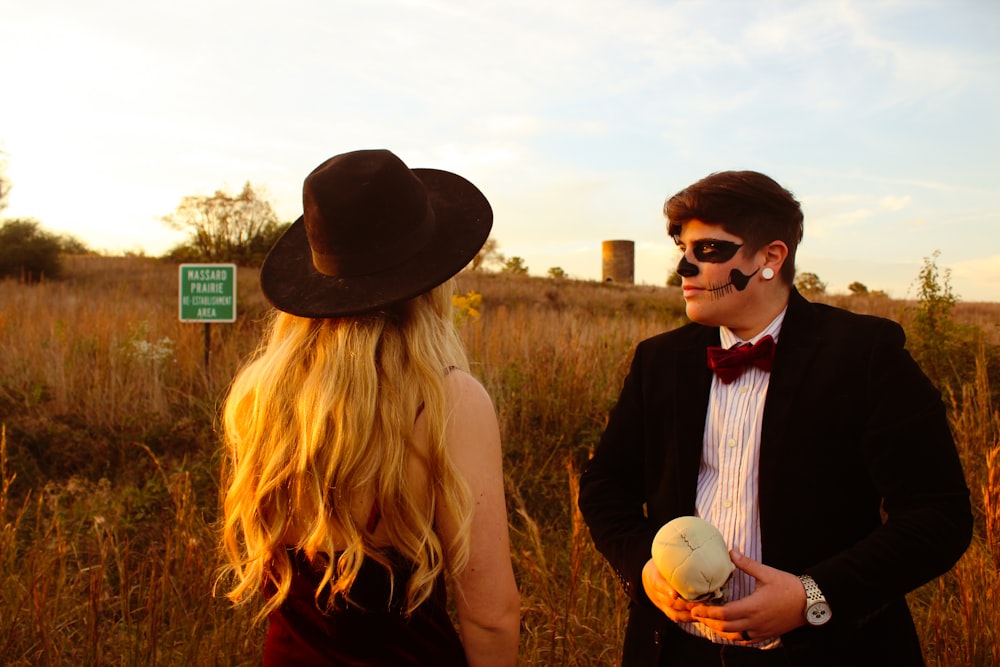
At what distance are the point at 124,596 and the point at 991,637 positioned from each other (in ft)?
11.2

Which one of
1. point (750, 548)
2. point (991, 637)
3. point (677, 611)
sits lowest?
point (991, 637)

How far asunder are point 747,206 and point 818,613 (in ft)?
3.20

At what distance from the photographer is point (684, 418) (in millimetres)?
1883

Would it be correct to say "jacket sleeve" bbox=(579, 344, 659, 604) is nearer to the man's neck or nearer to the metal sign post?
the man's neck

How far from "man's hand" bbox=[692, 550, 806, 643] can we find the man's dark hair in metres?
0.79

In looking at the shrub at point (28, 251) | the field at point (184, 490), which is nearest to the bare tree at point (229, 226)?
the shrub at point (28, 251)

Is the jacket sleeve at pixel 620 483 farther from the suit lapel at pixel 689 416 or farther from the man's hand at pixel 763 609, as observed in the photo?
the man's hand at pixel 763 609

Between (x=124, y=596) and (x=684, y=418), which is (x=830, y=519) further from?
(x=124, y=596)

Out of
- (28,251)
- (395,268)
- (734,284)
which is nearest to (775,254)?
(734,284)

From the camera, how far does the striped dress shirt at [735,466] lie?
68.9 inches

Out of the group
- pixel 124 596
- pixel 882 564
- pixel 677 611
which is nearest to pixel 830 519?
pixel 882 564

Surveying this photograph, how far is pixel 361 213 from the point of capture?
1563mm

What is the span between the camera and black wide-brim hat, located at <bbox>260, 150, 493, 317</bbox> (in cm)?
155

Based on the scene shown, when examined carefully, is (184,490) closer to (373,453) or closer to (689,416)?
(373,453)
